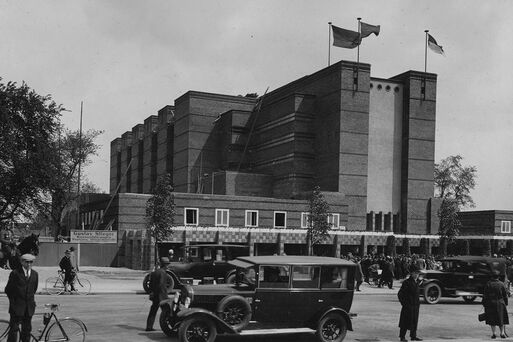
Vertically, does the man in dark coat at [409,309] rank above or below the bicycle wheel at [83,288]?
above

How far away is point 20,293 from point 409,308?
8987 mm

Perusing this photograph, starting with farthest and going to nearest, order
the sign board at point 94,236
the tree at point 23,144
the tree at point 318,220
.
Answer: the sign board at point 94,236 < the tree at point 318,220 < the tree at point 23,144

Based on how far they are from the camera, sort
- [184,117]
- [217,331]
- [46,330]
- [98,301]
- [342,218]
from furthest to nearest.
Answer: [184,117], [342,218], [98,301], [217,331], [46,330]

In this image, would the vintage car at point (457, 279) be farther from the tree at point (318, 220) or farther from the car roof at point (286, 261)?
the tree at point (318, 220)

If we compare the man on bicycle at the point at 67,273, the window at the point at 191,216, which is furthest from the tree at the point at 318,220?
the man on bicycle at the point at 67,273

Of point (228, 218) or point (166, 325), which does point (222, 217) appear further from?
point (166, 325)

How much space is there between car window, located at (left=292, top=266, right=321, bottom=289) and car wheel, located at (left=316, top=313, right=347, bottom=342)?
79 centimetres

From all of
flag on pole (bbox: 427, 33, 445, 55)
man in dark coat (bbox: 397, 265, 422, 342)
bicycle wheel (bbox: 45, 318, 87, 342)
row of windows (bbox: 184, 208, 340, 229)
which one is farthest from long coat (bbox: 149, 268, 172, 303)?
flag on pole (bbox: 427, 33, 445, 55)

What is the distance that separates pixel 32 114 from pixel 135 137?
6793cm

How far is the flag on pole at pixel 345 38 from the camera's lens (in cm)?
6006

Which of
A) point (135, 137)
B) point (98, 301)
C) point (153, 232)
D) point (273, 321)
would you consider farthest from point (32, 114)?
point (135, 137)

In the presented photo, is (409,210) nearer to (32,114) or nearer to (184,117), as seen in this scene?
(184,117)

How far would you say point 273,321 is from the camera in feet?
47.3

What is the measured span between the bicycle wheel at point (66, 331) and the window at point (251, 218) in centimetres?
4181
